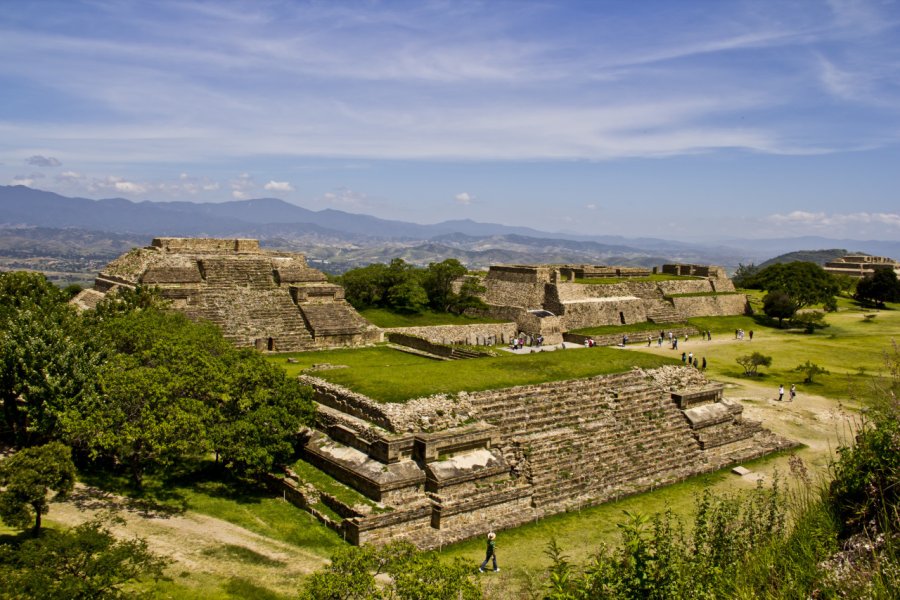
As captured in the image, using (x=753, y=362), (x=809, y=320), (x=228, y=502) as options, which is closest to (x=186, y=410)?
(x=228, y=502)

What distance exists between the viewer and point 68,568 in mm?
8141

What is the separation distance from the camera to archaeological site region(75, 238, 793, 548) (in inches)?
542

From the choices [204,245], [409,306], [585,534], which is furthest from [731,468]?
[204,245]

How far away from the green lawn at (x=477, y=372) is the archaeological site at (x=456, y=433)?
39 cm

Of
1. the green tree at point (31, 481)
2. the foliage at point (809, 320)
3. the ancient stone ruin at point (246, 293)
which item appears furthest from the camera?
the foliage at point (809, 320)

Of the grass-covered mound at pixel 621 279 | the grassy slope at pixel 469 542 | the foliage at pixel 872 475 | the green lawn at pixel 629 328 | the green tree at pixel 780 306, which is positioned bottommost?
the grassy slope at pixel 469 542

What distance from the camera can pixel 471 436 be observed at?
14.9 m

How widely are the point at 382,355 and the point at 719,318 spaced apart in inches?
1209

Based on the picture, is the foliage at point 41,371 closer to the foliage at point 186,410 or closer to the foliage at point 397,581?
the foliage at point 186,410

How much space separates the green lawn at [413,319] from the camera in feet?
115

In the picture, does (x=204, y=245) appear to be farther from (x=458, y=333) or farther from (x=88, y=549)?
(x=88, y=549)

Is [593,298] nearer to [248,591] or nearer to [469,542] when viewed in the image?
[469,542]

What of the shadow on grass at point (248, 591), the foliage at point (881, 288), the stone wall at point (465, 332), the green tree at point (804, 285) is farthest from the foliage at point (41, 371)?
the foliage at point (881, 288)

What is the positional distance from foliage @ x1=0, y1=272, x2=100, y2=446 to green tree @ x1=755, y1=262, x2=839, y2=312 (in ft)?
151
